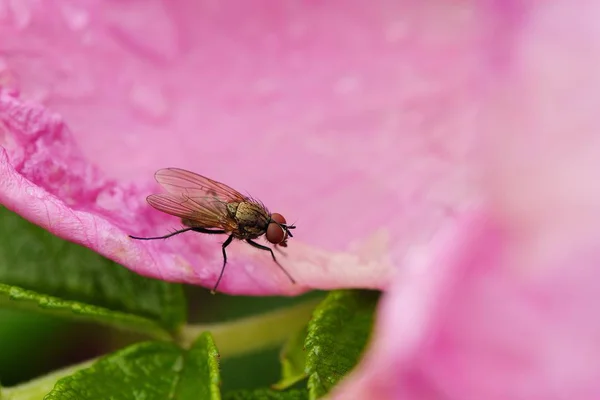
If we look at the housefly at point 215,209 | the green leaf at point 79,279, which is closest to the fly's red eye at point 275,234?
the housefly at point 215,209

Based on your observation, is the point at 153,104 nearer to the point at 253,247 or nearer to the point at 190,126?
the point at 190,126

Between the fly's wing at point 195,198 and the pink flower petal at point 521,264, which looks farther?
the fly's wing at point 195,198

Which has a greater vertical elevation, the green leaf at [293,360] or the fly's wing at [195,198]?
the fly's wing at [195,198]

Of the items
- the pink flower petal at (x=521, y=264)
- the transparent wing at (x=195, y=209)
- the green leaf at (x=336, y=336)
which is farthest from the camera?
the transparent wing at (x=195, y=209)

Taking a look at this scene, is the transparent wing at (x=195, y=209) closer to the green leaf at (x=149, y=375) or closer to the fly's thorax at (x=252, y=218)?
the fly's thorax at (x=252, y=218)

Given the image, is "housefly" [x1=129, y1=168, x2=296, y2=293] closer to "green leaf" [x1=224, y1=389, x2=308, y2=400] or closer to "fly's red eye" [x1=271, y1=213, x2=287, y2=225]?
"fly's red eye" [x1=271, y1=213, x2=287, y2=225]

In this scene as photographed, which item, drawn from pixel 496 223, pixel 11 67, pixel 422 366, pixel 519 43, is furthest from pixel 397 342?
pixel 11 67

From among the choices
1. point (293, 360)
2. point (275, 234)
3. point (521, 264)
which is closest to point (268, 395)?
point (293, 360)
